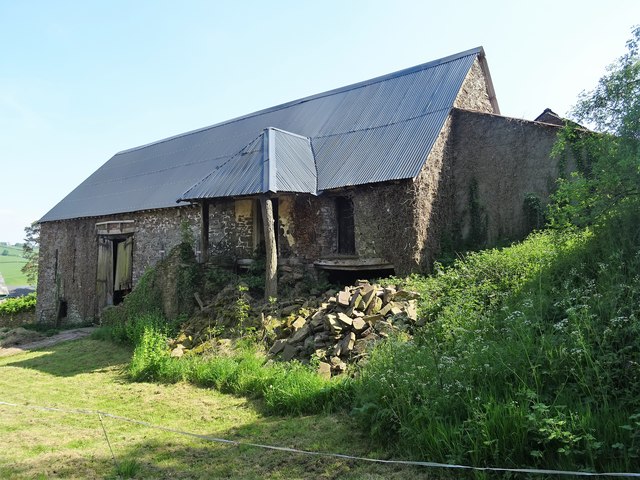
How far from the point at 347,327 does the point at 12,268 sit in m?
90.2

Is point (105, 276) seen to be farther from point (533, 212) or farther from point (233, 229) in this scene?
point (533, 212)

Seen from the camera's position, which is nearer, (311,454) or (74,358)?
(311,454)

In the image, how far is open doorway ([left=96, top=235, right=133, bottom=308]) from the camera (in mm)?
17666

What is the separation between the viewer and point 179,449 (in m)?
5.02

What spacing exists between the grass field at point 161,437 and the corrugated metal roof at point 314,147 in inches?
225

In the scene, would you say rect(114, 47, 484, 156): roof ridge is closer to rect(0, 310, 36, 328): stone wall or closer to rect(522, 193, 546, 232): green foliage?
rect(522, 193, 546, 232): green foliage

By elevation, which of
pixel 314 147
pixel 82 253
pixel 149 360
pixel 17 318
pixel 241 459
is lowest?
pixel 17 318

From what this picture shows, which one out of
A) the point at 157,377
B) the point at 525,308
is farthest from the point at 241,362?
the point at 525,308

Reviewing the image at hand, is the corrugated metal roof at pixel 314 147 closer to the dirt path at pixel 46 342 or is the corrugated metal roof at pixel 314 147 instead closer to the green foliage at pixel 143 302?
the green foliage at pixel 143 302

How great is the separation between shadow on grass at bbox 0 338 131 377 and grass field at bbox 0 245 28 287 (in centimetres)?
5685

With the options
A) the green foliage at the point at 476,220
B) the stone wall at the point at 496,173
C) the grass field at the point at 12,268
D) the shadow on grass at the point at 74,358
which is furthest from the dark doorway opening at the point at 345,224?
the grass field at the point at 12,268

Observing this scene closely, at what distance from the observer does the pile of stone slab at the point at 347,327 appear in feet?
23.0

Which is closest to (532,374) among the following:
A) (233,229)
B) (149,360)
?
(149,360)

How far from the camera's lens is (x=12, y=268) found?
79125mm
